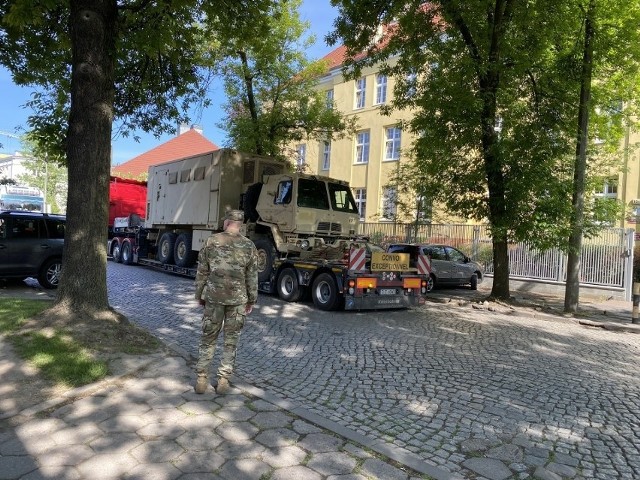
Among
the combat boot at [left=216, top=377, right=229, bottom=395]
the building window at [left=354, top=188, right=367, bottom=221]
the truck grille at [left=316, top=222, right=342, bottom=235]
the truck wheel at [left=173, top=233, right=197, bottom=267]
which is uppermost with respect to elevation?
the building window at [left=354, top=188, right=367, bottom=221]

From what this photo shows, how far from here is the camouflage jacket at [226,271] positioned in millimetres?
5020

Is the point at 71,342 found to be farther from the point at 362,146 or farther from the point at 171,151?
the point at 171,151

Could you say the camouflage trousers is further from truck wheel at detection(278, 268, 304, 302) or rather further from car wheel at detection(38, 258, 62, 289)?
car wheel at detection(38, 258, 62, 289)

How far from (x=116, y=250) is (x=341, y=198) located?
10688mm

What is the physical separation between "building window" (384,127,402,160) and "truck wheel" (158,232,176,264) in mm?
17293

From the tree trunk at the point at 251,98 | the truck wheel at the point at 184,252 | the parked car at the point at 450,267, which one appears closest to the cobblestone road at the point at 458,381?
the truck wheel at the point at 184,252

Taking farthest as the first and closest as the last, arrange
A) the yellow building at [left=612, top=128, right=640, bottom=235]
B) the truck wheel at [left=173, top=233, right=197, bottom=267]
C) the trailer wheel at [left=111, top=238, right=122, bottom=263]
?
1. the yellow building at [left=612, top=128, right=640, bottom=235]
2. the trailer wheel at [left=111, top=238, right=122, bottom=263]
3. the truck wheel at [left=173, top=233, right=197, bottom=267]

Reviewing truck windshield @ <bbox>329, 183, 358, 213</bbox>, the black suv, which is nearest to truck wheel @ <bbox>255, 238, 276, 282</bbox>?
truck windshield @ <bbox>329, 183, 358, 213</bbox>

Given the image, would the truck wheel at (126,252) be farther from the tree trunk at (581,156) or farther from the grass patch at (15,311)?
the tree trunk at (581,156)

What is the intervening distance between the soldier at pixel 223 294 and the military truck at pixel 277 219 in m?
5.44

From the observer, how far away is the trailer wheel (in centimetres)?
1950

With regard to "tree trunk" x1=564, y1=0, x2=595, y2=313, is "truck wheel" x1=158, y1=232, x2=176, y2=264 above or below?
below

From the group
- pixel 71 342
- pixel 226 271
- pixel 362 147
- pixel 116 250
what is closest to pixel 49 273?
pixel 71 342

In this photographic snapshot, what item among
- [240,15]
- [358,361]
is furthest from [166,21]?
[358,361]
